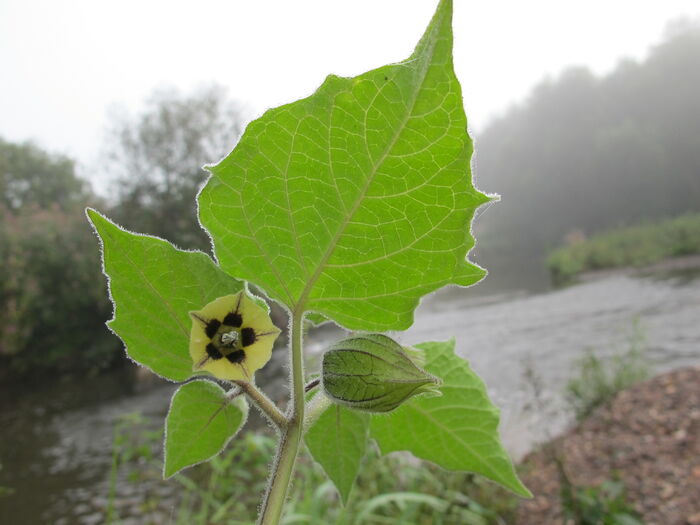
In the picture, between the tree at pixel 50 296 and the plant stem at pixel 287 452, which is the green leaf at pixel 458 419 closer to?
the plant stem at pixel 287 452

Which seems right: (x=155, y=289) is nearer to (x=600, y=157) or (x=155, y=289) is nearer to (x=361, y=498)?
(x=361, y=498)

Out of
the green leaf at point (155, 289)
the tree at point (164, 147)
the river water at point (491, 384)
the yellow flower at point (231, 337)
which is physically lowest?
the river water at point (491, 384)

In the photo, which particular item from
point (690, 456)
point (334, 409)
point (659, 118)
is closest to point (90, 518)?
point (690, 456)

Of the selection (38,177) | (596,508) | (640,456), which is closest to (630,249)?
(640,456)

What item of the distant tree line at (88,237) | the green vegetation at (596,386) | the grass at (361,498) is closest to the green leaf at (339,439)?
the grass at (361,498)

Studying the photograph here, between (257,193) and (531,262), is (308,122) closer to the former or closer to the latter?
(257,193)
